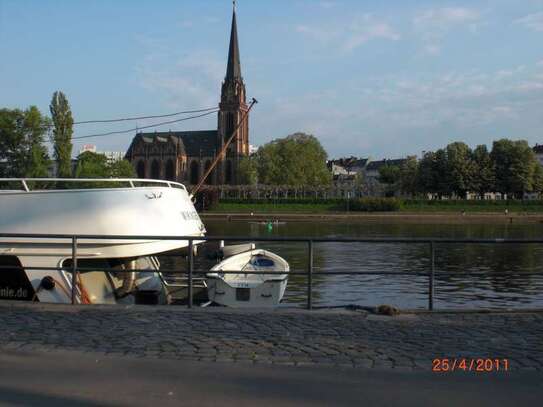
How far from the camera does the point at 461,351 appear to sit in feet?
24.5

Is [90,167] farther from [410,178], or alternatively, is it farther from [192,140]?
[192,140]

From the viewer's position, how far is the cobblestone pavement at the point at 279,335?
727 cm

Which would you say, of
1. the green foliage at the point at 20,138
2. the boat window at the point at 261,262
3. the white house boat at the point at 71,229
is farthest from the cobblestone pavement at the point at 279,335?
Answer: the green foliage at the point at 20,138

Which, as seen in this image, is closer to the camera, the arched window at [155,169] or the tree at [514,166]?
the tree at [514,166]

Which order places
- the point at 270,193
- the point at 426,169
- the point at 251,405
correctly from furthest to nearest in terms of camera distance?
the point at 270,193, the point at 426,169, the point at 251,405

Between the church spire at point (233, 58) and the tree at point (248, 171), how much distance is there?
2551cm

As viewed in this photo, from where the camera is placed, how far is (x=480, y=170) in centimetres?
11919

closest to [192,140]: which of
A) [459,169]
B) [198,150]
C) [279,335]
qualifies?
[198,150]

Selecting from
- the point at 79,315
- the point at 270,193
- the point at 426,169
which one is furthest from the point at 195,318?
the point at 270,193

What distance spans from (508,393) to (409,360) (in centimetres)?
132

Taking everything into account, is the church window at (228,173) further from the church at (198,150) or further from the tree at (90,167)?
the tree at (90,167)

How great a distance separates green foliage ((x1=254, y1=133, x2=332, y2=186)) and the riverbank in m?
36.9

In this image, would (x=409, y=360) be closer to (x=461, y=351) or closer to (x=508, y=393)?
(x=461, y=351)
